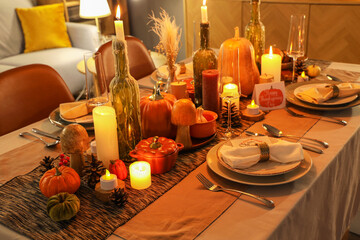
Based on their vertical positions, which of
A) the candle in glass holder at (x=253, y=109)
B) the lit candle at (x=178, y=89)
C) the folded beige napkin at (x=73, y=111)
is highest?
the lit candle at (x=178, y=89)

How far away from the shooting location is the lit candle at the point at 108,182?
3.09 feet

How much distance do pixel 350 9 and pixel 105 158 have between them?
2.81 meters

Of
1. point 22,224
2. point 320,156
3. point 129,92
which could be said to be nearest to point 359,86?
point 320,156

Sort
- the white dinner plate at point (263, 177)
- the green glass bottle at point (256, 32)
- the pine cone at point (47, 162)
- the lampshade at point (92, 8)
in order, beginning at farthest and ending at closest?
the lampshade at point (92, 8) < the green glass bottle at point (256, 32) < the pine cone at point (47, 162) < the white dinner plate at point (263, 177)

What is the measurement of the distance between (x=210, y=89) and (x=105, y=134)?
0.41 meters

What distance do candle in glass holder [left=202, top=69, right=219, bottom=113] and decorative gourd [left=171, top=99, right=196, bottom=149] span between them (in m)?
0.20

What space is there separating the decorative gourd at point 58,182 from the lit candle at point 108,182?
0.07 m

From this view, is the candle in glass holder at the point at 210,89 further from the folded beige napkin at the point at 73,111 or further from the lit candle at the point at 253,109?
the folded beige napkin at the point at 73,111

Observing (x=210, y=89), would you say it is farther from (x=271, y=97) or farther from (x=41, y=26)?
(x=41, y=26)

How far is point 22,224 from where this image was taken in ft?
2.90

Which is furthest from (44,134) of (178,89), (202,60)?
(202,60)

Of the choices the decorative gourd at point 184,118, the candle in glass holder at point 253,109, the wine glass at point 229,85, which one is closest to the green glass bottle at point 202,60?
the wine glass at point 229,85

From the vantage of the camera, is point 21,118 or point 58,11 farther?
point 58,11

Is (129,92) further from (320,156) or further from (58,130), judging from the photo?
(320,156)
